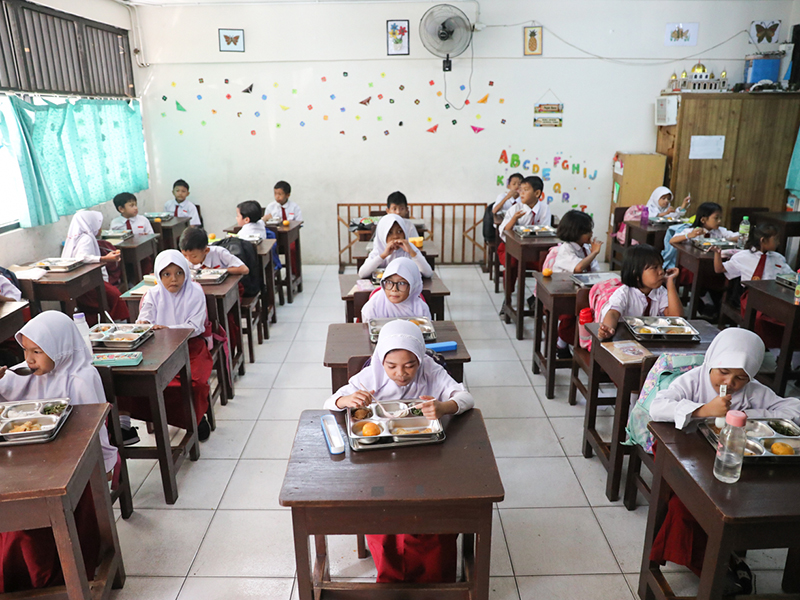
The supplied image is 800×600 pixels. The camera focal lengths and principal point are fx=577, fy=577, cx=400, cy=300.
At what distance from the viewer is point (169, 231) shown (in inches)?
259

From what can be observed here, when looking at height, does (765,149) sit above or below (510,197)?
above

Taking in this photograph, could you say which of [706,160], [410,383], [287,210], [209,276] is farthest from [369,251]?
[706,160]

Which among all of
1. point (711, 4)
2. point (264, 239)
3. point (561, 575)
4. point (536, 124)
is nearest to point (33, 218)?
point (264, 239)

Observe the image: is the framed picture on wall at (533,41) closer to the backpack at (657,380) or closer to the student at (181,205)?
the student at (181,205)

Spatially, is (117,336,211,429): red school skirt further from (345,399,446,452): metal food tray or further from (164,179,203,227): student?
(164,179,203,227): student

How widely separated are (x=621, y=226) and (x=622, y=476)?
4.29m

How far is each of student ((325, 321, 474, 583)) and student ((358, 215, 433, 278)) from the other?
1.87 m

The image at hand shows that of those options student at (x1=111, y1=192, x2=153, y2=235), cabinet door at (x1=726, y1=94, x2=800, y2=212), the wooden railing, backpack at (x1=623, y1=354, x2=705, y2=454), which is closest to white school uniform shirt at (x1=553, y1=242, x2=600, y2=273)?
backpack at (x1=623, y1=354, x2=705, y2=454)

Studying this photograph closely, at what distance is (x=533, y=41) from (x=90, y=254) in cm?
540

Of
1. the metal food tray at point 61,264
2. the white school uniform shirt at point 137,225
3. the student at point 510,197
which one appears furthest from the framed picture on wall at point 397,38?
the metal food tray at point 61,264

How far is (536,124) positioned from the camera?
23.5 ft

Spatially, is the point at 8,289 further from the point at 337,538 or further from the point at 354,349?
the point at 337,538

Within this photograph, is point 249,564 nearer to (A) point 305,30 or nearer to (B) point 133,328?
(B) point 133,328

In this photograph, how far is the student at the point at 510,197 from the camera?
6415mm
